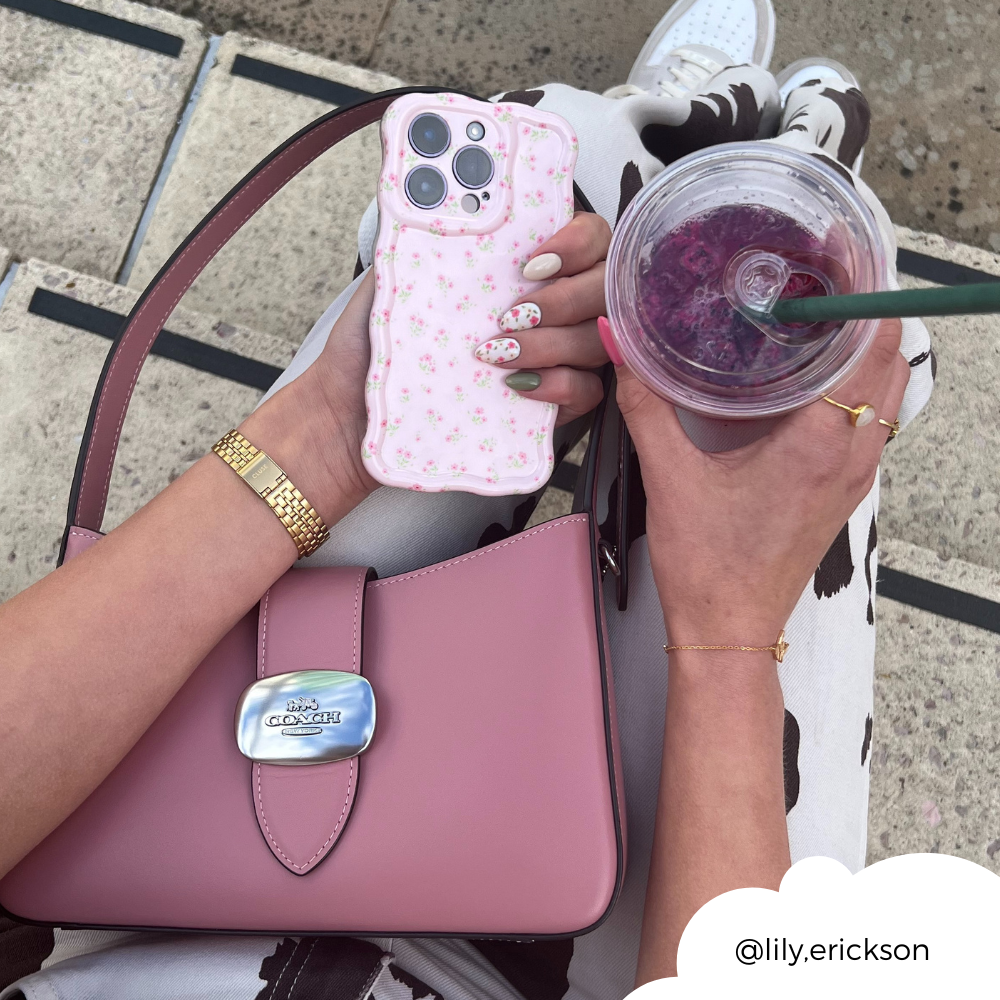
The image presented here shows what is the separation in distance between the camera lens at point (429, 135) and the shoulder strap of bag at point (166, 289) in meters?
0.08

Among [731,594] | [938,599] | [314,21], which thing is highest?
[314,21]

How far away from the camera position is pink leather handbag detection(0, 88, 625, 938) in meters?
0.65

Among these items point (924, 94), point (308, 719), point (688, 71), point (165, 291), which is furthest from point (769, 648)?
point (924, 94)

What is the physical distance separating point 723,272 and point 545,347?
0.55 ft

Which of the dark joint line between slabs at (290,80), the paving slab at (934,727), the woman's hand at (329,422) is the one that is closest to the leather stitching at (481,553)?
the woman's hand at (329,422)

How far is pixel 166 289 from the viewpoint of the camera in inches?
32.1

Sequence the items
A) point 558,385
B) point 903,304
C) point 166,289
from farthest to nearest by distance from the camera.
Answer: point 166,289, point 558,385, point 903,304

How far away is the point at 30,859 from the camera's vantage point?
2.19 ft

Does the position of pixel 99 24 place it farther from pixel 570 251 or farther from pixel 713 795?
pixel 713 795

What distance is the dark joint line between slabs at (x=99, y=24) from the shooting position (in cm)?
137

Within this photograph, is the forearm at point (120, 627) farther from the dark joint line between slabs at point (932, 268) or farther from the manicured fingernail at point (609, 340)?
the dark joint line between slabs at point (932, 268)

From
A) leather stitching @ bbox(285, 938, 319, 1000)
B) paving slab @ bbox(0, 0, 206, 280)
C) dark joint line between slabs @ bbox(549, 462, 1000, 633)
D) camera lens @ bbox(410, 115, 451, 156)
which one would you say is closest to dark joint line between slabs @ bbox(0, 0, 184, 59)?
paving slab @ bbox(0, 0, 206, 280)

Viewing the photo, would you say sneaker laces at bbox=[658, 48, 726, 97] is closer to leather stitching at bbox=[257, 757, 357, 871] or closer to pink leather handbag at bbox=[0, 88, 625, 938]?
pink leather handbag at bbox=[0, 88, 625, 938]

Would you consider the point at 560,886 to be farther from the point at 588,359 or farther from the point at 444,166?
the point at 444,166
